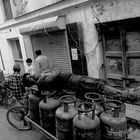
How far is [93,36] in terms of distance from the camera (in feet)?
18.0

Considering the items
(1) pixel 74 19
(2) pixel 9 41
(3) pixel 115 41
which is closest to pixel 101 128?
(3) pixel 115 41

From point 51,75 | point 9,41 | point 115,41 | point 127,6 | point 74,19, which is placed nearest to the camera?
point 51,75

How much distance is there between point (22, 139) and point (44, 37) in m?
4.81

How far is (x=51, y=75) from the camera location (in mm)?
3721

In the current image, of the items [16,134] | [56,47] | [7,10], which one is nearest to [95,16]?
[56,47]

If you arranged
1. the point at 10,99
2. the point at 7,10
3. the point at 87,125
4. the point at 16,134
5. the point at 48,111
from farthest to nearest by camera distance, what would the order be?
the point at 7,10, the point at 10,99, the point at 16,134, the point at 48,111, the point at 87,125

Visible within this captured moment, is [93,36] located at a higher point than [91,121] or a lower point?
higher

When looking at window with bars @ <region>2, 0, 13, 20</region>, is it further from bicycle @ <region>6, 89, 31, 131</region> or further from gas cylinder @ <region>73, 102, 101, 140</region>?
gas cylinder @ <region>73, 102, 101, 140</region>

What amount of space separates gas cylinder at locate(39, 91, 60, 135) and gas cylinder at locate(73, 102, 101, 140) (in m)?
0.78

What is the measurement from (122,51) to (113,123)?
2892 mm

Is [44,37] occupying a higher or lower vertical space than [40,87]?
higher

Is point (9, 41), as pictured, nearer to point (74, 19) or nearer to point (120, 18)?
point (74, 19)

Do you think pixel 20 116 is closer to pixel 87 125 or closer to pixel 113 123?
pixel 87 125

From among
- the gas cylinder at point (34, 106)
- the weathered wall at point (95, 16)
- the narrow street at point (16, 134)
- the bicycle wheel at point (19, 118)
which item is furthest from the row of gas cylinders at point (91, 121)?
the weathered wall at point (95, 16)
